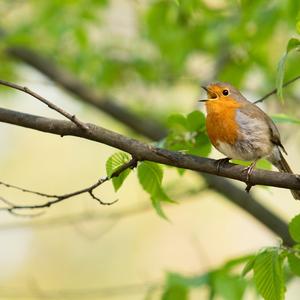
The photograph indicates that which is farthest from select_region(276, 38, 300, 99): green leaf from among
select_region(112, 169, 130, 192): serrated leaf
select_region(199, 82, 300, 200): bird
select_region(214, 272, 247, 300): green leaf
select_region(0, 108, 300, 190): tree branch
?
select_region(214, 272, 247, 300): green leaf

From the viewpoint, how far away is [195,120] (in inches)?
153

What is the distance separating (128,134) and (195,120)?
515 centimetres

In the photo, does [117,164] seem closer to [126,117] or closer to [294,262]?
[294,262]

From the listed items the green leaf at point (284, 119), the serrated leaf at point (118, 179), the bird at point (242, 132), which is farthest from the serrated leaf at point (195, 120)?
the serrated leaf at point (118, 179)

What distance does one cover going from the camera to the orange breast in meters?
4.12

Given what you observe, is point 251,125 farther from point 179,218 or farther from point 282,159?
point 179,218

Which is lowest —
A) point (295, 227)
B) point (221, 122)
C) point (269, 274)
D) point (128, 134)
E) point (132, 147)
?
point (269, 274)

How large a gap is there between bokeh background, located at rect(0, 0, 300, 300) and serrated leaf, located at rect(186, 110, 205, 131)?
1.74 meters

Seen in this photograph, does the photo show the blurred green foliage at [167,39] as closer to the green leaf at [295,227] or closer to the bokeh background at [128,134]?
the bokeh background at [128,134]

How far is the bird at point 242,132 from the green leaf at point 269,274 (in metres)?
0.98

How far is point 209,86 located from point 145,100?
4.18 meters

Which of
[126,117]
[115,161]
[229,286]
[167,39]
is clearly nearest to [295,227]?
[115,161]

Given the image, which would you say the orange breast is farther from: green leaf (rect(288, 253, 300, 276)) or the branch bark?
the branch bark

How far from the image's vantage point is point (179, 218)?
38.5 feet
